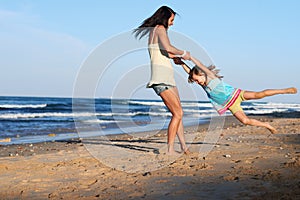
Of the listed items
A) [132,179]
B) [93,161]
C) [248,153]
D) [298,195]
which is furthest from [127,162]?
[298,195]

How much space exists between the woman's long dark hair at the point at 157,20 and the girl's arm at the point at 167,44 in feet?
0.31

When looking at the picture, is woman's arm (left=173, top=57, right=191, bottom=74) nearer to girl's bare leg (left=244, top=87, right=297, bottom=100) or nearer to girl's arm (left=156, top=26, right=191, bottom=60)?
girl's arm (left=156, top=26, right=191, bottom=60)

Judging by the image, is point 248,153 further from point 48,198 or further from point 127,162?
point 48,198

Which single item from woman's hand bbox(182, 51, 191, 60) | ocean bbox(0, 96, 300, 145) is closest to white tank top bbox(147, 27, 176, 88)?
woman's hand bbox(182, 51, 191, 60)

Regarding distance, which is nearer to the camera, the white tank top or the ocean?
the white tank top

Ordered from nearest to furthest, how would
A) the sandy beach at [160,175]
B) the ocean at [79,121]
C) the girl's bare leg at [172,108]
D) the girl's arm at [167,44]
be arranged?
1. the sandy beach at [160,175]
2. the girl's arm at [167,44]
3. the girl's bare leg at [172,108]
4. the ocean at [79,121]

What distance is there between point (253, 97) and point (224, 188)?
8.10 ft

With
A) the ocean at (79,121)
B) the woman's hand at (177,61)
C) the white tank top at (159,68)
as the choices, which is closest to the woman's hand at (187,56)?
the woman's hand at (177,61)

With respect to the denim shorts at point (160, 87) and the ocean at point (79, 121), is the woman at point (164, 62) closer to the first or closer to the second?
the denim shorts at point (160, 87)

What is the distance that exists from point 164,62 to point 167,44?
27cm

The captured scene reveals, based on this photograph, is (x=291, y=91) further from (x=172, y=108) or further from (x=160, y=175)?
(x=160, y=175)

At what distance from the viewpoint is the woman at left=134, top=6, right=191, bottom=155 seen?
5.39m

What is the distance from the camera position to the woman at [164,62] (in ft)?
17.7

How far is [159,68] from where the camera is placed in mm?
5410
